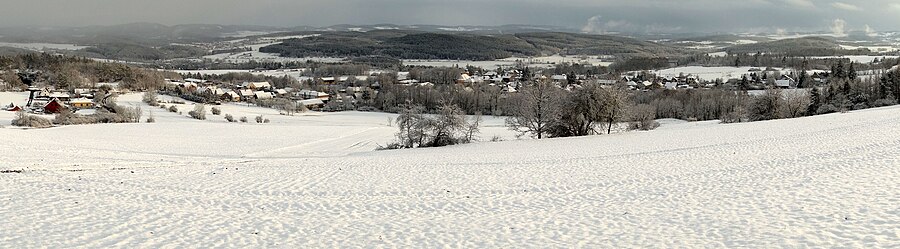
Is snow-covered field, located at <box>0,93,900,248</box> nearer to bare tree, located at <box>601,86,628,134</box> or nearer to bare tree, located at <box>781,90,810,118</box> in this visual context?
bare tree, located at <box>601,86,628,134</box>

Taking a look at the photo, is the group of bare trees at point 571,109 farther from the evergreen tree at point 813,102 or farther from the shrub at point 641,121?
the evergreen tree at point 813,102

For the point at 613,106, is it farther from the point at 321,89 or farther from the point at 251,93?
the point at 321,89

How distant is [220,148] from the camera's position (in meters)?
38.3

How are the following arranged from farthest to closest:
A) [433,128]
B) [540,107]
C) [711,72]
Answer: [711,72], [540,107], [433,128]

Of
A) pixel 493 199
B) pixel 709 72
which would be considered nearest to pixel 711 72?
pixel 709 72

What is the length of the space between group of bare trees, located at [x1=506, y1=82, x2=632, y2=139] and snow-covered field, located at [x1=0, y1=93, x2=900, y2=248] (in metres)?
11.4

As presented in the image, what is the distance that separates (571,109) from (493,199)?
999 inches

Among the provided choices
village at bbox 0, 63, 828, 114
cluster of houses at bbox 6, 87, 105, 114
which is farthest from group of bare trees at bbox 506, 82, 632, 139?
cluster of houses at bbox 6, 87, 105, 114

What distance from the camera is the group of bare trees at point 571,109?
38969mm

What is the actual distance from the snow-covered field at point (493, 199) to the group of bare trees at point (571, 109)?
11437 millimetres

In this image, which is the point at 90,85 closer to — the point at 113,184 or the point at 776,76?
the point at 113,184

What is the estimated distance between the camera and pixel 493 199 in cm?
1537

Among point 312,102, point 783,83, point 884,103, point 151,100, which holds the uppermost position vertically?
point 783,83

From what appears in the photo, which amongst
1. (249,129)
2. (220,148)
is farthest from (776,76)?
(220,148)
